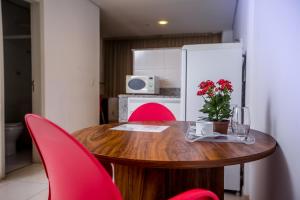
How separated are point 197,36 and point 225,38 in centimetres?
73

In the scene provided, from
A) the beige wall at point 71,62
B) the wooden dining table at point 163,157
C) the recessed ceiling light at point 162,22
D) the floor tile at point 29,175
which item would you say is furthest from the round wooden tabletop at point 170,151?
the recessed ceiling light at point 162,22

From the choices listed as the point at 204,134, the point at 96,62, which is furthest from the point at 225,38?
the point at 204,134

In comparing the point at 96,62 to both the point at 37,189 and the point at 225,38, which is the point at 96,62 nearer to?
the point at 37,189

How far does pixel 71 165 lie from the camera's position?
0.65 metres

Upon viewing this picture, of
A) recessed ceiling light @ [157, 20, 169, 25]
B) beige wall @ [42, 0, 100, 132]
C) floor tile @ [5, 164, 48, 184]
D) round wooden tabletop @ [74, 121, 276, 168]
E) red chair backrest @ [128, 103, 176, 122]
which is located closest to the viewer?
round wooden tabletop @ [74, 121, 276, 168]

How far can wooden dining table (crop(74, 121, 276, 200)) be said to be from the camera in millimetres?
828

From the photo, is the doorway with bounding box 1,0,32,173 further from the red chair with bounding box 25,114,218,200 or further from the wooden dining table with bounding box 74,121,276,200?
the red chair with bounding box 25,114,218,200

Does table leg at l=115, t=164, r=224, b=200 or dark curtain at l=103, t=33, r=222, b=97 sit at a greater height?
dark curtain at l=103, t=33, r=222, b=97

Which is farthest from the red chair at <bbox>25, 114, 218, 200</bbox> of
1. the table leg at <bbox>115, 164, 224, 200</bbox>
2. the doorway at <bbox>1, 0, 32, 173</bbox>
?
the doorway at <bbox>1, 0, 32, 173</bbox>

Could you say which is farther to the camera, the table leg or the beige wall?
the beige wall

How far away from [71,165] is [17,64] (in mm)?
4325

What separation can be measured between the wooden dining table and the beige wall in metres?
2.07

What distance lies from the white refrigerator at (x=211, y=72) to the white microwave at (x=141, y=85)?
186 cm

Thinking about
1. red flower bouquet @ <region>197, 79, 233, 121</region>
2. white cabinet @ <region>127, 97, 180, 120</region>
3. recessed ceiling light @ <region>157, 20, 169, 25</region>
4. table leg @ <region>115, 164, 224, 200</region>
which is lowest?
table leg @ <region>115, 164, 224, 200</region>
